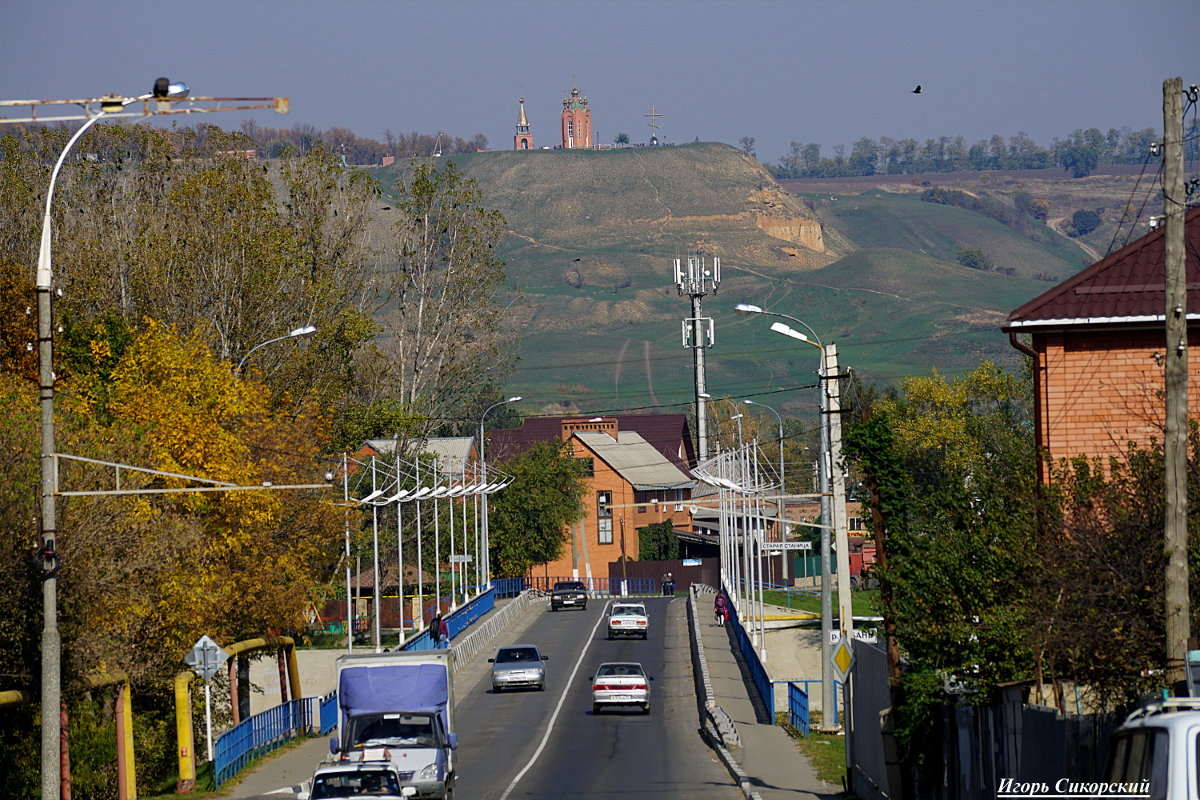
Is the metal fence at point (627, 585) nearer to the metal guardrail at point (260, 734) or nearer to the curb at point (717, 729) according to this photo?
the curb at point (717, 729)

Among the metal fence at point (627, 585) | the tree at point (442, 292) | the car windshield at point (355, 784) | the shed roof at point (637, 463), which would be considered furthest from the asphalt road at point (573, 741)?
the shed roof at point (637, 463)

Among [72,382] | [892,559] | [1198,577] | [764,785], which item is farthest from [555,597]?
[1198,577]

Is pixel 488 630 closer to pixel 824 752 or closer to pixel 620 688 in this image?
pixel 620 688

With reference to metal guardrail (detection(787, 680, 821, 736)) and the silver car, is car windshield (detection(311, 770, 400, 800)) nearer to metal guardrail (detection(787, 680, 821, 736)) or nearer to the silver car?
metal guardrail (detection(787, 680, 821, 736))

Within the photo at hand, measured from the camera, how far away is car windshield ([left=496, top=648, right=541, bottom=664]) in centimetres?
4681

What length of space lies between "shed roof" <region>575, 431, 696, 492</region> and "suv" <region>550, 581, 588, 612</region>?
37.4 m

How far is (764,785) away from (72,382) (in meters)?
19.6

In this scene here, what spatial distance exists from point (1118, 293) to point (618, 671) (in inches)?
811

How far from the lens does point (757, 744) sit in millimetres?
33750

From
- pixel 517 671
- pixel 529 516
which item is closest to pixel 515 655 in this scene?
pixel 517 671

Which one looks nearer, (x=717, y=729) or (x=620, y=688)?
(x=717, y=729)

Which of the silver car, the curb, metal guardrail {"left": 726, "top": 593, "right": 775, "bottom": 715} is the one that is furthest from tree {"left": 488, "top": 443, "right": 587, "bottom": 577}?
the silver car

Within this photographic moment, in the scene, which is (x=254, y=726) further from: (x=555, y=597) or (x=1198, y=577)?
(x=555, y=597)

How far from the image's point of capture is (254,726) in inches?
1195
